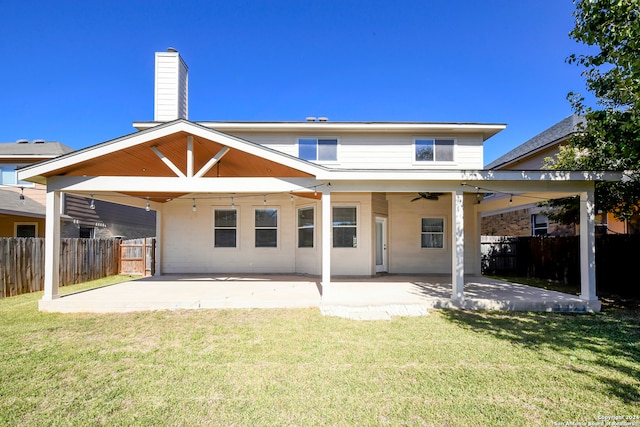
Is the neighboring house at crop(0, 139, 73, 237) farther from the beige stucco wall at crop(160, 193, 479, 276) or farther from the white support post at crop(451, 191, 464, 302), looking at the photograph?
the white support post at crop(451, 191, 464, 302)

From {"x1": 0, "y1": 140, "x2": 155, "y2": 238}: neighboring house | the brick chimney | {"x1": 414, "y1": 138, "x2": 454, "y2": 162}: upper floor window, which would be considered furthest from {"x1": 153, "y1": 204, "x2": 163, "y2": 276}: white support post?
{"x1": 414, "y1": 138, "x2": 454, "y2": 162}: upper floor window

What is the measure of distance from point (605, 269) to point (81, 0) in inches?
702

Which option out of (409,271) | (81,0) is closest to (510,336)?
(409,271)

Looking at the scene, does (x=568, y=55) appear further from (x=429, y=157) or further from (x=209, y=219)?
(x=209, y=219)

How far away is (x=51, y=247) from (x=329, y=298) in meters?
6.23

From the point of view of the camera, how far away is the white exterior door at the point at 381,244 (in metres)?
11.1

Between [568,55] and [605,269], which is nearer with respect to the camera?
[568,55]

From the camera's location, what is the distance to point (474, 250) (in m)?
11.3

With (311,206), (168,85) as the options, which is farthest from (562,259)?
(168,85)

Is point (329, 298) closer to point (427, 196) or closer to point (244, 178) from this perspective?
point (244, 178)

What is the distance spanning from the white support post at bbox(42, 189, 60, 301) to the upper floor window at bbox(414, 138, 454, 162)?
10.1 m

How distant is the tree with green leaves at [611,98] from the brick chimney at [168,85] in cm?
1041

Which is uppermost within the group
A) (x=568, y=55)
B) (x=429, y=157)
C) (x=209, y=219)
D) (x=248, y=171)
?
(x=568, y=55)

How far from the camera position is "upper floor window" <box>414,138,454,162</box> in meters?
10.9
